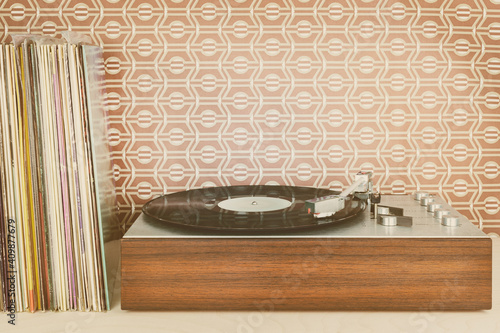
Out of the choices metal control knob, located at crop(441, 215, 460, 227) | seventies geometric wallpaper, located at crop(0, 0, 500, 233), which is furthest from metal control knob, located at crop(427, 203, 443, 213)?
seventies geometric wallpaper, located at crop(0, 0, 500, 233)

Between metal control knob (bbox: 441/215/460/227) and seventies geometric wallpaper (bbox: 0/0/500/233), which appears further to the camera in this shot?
seventies geometric wallpaper (bbox: 0/0/500/233)

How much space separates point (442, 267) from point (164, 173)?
796 millimetres

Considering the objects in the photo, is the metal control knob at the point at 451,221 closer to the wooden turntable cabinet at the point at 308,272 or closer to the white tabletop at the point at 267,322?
the wooden turntable cabinet at the point at 308,272

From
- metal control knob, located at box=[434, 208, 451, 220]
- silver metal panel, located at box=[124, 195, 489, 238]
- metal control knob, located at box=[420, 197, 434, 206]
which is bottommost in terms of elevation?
silver metal panel, located at box=[124, 195, 489, 238]

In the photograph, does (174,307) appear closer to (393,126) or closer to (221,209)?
(221,209)

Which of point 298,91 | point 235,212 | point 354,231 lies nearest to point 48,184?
point 235,212

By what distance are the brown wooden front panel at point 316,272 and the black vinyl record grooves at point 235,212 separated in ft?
0.14

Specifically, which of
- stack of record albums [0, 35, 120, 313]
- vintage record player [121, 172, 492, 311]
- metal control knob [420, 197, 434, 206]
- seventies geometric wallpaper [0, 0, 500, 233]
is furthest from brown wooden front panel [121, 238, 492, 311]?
seventies geometric wallpaper [0, 0, 500, 233]

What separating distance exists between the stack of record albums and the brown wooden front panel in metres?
0.12

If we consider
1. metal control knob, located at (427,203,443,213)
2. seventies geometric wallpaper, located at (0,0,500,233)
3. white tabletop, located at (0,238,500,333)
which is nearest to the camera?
white tabletop, located at (0,238,500,333)

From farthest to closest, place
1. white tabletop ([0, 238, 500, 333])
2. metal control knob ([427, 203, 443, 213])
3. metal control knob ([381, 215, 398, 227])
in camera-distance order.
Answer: metal control knob ([427, 203, 443, 213]), metal control knob ([381, 215, 398, 227]), white tabletop ([0, 238, 500, 333])

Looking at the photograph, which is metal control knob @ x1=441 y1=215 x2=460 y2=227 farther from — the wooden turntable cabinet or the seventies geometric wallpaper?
the seventies geometric wallpaper

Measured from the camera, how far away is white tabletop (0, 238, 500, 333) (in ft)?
2.37

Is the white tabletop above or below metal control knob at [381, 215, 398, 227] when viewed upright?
below
